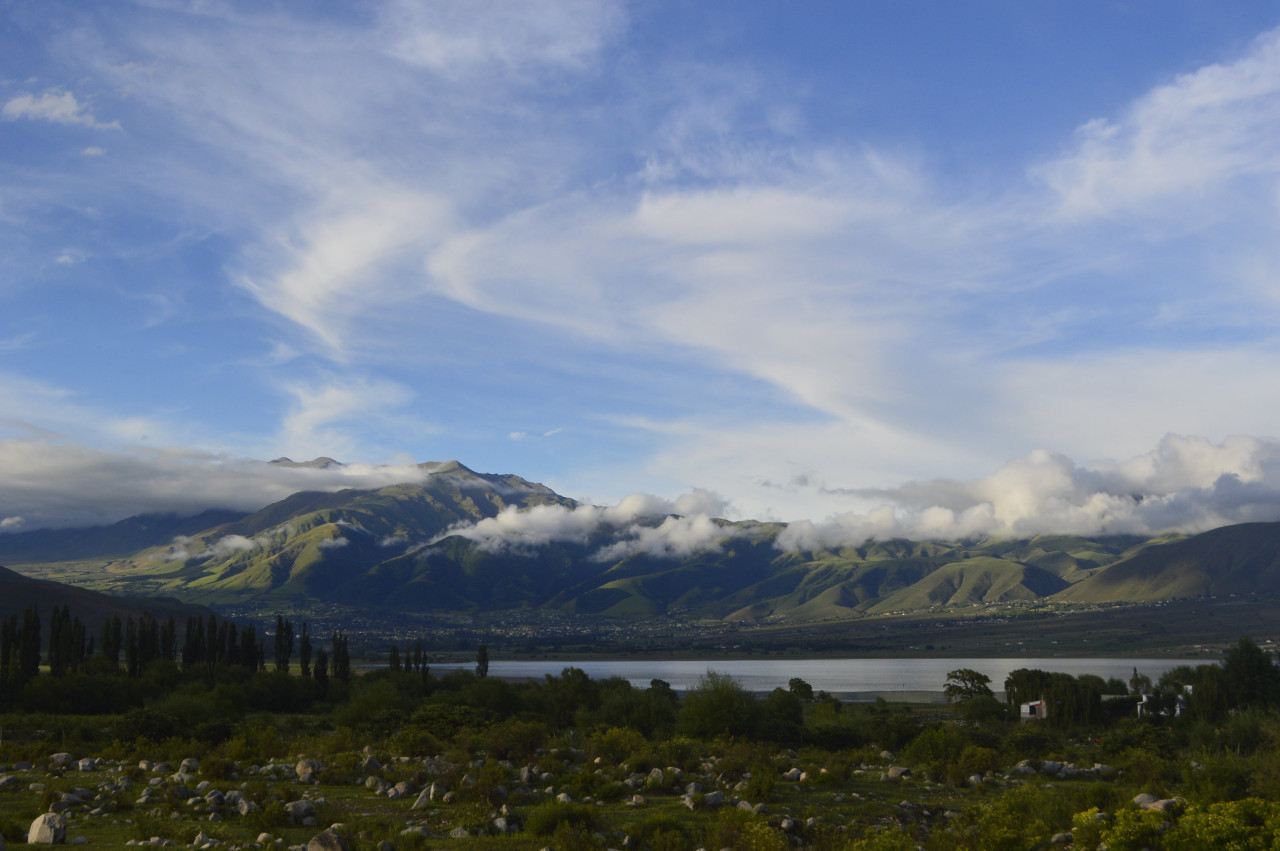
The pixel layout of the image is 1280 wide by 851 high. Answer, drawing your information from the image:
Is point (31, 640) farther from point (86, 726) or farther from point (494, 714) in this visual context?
point (494, 714)

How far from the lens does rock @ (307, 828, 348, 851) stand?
64.6 ft

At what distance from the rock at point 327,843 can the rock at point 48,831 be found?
647 centimetres

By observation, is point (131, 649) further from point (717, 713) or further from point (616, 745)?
point (616, 745)

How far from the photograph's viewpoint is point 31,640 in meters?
91.4

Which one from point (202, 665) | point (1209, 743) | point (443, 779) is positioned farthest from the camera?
point (202, 665)

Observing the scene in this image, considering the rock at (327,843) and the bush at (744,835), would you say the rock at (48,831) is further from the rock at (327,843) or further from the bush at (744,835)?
the bush at (744,835)

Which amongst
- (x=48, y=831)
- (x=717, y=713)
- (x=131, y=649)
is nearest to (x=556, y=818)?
(x=48, y=831)

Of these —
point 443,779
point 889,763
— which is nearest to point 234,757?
point 443,779

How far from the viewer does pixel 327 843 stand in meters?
19.8

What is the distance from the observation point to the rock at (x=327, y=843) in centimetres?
1969

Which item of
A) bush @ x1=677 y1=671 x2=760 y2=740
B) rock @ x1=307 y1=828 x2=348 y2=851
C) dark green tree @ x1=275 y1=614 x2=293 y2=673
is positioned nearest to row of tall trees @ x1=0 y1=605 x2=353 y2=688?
dark green tree @ x1=275 y1=614 x2=293 y2=673

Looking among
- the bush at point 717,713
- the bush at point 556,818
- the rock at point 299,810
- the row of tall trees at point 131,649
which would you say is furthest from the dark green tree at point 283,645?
the bush at point 556,818

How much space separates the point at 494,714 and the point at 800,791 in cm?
3387

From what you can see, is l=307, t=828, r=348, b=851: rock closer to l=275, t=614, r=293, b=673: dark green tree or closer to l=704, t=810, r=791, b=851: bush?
l=704, t=810, r=791, b=851: bush
